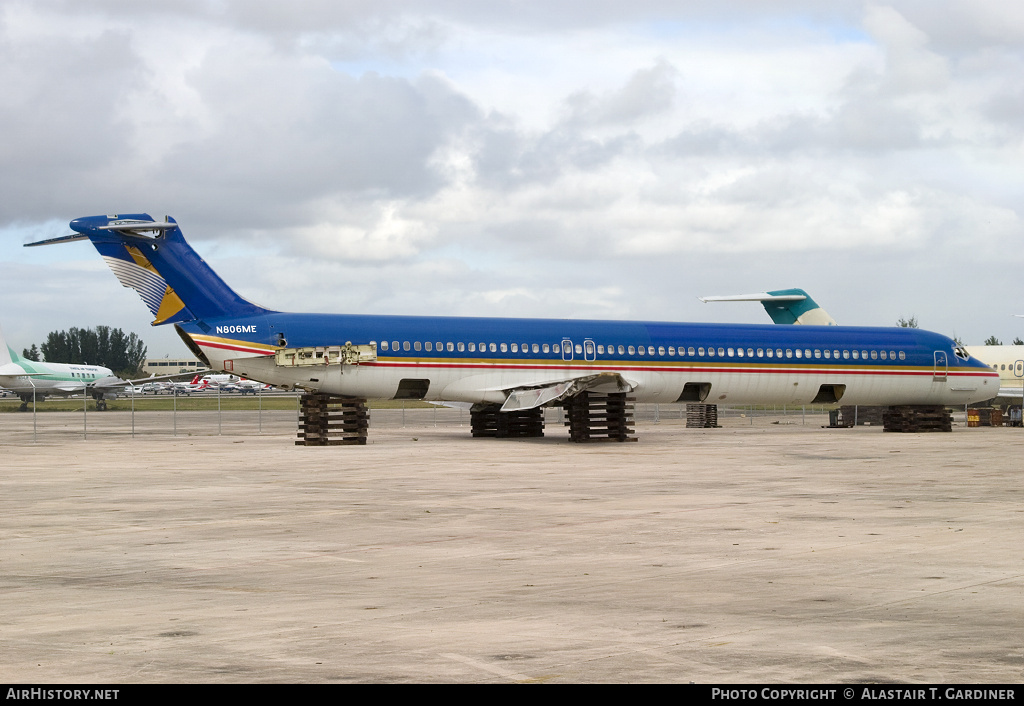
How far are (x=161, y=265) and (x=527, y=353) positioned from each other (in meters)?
10.7

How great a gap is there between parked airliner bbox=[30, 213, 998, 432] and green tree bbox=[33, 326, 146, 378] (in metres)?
154

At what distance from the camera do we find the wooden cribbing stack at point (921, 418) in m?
38.7

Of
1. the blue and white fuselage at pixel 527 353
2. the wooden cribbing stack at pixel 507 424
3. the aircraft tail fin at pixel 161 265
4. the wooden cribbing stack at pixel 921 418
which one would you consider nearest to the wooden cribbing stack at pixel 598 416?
the blue and white fuselage at pixel 527 353

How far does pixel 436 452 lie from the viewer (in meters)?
27.6

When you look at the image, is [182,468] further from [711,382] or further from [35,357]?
[35,357]

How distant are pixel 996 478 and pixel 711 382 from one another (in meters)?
15.9

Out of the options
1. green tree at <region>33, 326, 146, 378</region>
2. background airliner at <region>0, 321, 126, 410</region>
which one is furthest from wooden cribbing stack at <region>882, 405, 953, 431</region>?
green tree at <region>33, 326, 146, 378</region>

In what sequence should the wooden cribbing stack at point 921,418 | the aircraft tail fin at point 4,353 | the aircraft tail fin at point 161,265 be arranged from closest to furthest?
1. the aircraft tail fin at point 161,265
2. the wooden cribbing stack at point 921,418
3. the aircraft tail fin at point 4,353

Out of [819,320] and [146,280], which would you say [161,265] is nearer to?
[146,280]

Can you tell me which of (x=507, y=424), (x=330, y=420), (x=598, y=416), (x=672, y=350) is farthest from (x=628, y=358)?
(x=330, y=420)

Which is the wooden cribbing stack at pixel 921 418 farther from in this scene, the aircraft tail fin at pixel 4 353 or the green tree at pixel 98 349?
the green tree at pixel 98 349

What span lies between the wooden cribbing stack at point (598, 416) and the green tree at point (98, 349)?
157 meters

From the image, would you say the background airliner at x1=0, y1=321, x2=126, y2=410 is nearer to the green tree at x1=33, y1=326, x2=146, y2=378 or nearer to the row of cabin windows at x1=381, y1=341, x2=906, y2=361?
the row of cabin windows at x1=381, y1=341, x2=906, y2=361
